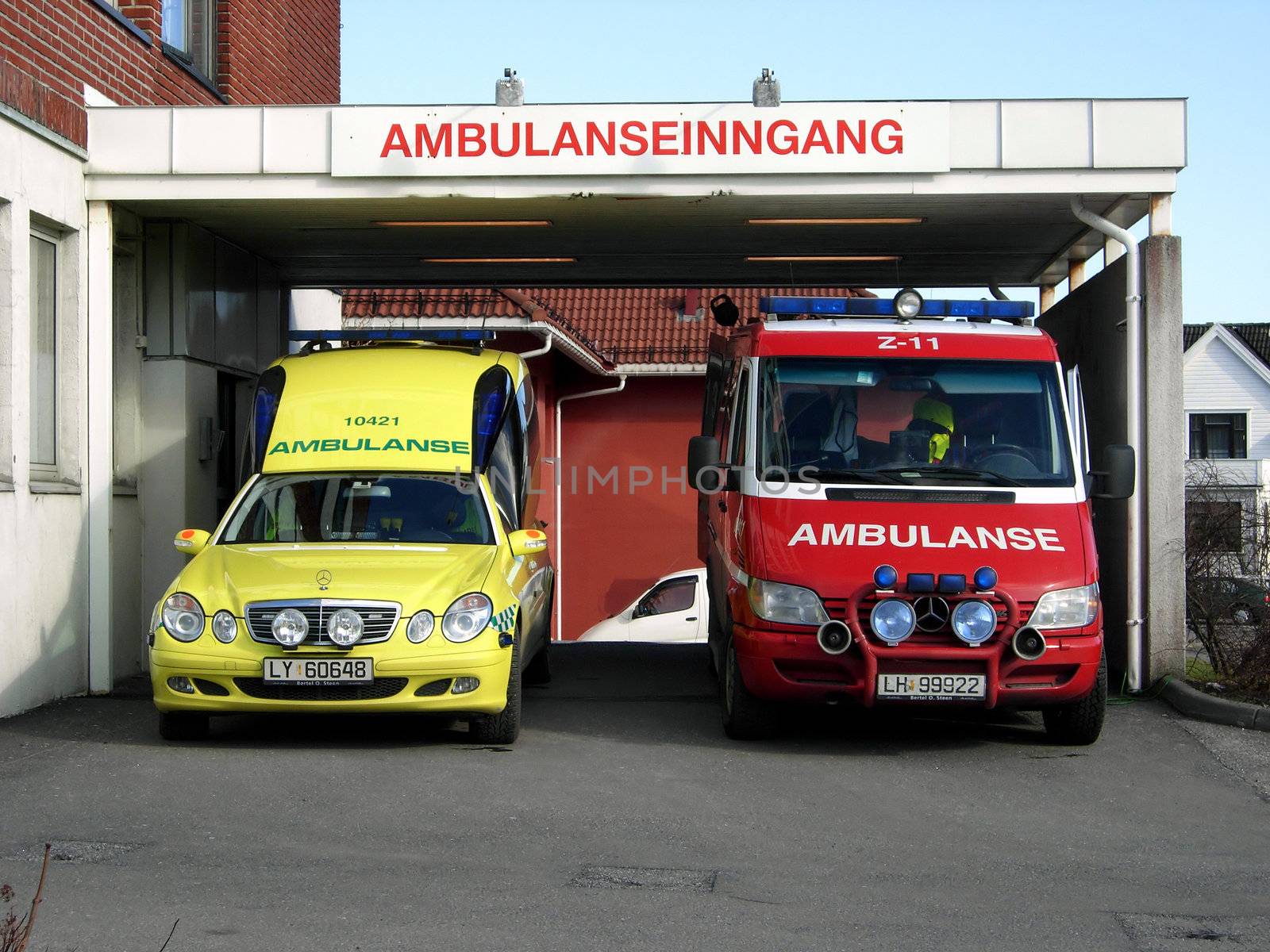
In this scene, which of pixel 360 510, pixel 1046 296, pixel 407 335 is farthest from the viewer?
pixel 1046 296

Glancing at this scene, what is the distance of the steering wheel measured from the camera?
9.60 meters

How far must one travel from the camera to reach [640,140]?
38.8ft

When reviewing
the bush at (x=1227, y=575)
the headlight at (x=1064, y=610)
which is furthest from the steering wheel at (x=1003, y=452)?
the bush at (x=1227, y=575)

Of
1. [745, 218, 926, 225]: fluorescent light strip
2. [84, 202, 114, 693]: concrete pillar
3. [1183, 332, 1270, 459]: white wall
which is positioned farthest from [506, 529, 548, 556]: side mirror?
[1183, 332, 1270, 459]: white wall

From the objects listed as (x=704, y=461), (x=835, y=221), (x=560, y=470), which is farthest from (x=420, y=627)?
(x=560, y=470)

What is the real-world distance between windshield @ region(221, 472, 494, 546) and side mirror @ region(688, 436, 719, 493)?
1.39m

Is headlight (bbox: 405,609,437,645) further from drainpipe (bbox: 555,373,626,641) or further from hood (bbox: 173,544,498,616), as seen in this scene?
drainpipe (bbox: 555,373,626,641)

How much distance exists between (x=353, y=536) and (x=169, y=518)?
3696 mm

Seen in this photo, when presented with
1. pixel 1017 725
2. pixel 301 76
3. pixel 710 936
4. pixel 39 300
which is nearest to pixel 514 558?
pixel 1017 725

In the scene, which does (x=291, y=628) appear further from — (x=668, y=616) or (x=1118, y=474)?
(x=668, y=616)

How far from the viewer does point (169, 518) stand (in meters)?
13.1

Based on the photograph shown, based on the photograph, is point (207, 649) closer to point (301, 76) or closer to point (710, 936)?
point (710, 936)

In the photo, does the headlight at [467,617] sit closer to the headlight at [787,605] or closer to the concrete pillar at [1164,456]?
the headlight at [787,605]

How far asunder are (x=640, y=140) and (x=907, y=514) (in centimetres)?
409
